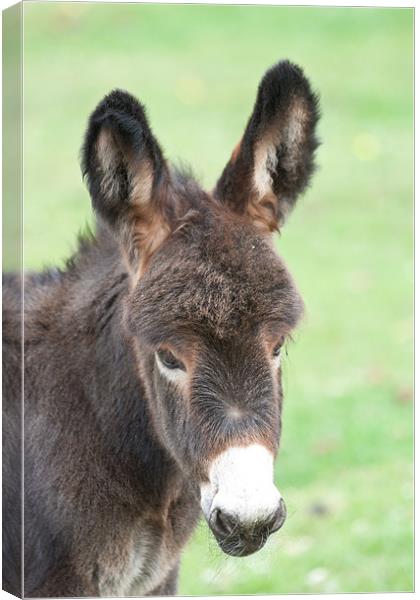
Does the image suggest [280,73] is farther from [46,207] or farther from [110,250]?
[46,207]

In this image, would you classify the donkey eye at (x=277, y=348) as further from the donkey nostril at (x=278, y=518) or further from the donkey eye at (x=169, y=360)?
the donkey nostril at (x=278, y=518)

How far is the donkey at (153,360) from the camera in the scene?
13.2ft

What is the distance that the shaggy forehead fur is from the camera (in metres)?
4.05

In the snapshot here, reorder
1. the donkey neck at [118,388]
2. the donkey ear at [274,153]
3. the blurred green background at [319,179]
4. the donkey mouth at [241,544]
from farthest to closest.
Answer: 1. the blurred green background at [319,179]
2. the donkey neck at [118,388]
3. the donkey ear at [274,153]
4. the donkey mouth at [241,544]

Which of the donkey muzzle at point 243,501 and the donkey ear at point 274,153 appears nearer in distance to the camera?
the donkey muzzle at point 243,501

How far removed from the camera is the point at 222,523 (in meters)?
3.79

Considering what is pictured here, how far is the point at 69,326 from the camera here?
4801 millimetres

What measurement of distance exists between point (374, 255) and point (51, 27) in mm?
4317

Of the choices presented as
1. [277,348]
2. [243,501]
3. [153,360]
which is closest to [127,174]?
[153,360]

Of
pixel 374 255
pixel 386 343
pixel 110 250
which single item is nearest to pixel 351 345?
pixel 386 343

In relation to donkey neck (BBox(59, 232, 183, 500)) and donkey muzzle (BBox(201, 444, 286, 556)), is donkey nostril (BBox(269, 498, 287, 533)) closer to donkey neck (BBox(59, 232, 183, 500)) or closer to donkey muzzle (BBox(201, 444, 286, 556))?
donkey muzzle (BBox(201, 444, 286, 556))

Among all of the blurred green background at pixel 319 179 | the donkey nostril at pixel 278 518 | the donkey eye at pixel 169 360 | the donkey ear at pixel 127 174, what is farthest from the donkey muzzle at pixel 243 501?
the blurred green background at pixel 319 179

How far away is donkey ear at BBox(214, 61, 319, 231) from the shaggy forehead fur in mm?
198

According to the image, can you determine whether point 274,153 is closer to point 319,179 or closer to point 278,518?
point 278,518
